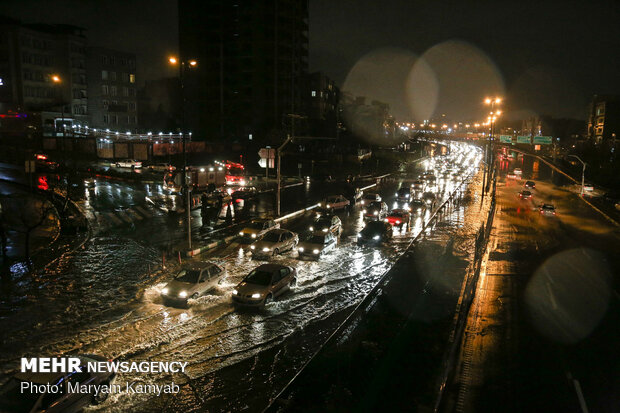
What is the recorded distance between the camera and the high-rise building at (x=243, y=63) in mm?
83812

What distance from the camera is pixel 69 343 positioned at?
12.3 meters

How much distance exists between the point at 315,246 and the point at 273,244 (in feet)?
7.41

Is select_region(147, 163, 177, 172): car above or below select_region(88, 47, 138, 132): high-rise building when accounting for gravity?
below

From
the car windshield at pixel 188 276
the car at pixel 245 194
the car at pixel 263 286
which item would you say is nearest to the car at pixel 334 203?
the car at pixel 245 194

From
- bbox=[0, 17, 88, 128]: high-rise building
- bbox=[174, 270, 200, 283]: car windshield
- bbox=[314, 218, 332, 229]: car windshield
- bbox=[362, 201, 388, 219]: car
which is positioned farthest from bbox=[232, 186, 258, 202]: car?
bbox=[0, 17, 88, 128]: high-rise building

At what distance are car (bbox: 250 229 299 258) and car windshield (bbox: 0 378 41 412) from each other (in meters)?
13.6

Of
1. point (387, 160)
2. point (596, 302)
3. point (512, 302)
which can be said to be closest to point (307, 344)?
point (512, 302)

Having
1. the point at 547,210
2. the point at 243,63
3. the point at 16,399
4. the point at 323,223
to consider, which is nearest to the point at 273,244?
the point at 323,223

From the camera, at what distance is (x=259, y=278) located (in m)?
16.1

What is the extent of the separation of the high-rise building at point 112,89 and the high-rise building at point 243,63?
1106 cm

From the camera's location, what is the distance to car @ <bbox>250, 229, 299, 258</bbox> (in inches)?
852

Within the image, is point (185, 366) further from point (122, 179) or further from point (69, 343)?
point (122, 179)

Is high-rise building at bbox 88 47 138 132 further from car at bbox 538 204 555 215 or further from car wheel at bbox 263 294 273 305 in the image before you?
car wheel at bbox 263 294 273 305

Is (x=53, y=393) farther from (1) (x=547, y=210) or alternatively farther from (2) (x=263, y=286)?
(1) (x=547, y=210)
